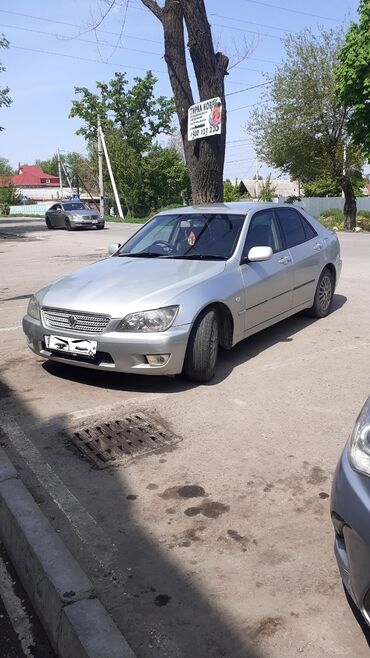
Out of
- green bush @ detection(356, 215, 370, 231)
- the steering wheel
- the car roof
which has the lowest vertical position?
green bush @ detection(356, 215, 370, 231)

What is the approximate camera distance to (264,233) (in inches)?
Answer: 245

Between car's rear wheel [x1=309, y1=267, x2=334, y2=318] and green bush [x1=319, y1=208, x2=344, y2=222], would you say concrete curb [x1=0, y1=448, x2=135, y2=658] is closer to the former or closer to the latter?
car's rear wheel [x1=309, y1=267, x2=334, y2=318]

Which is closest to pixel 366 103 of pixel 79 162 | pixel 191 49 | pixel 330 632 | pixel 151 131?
pixel 191 49

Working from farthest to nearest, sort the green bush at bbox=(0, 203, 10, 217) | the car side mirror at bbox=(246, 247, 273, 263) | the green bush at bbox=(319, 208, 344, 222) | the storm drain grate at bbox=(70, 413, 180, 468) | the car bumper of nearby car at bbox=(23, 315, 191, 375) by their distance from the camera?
the green bush at bbox=(0, 203, 10, 217), the green bush at bbox=(319, 208, 344, 222), the car side mirror at bbox=(246, 247, 273, 263), the car bumper of nearby car at bbox=(23, 315, 191, 375), the storm drain grate at bbox=(70, 413, 180, 468)

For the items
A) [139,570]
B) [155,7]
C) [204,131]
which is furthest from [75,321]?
[155,7]

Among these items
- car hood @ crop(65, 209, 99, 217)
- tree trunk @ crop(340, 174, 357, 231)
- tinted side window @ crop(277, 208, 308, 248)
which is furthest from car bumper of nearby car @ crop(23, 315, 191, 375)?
tree trunk @ crop(340, 174, 357, 231)

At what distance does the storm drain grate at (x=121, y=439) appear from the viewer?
391 centimetres

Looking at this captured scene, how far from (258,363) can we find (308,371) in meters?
0.51

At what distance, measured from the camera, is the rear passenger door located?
6598 mm

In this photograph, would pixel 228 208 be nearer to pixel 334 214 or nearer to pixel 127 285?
pixel 127 285

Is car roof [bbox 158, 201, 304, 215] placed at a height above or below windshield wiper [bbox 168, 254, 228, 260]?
above

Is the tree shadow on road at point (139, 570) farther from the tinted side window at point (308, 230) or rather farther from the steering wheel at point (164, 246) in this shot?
the tinted side window at point (308, 230)

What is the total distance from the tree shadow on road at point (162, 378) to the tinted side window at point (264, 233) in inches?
40.1

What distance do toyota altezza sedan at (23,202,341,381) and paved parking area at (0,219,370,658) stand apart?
0.37m
